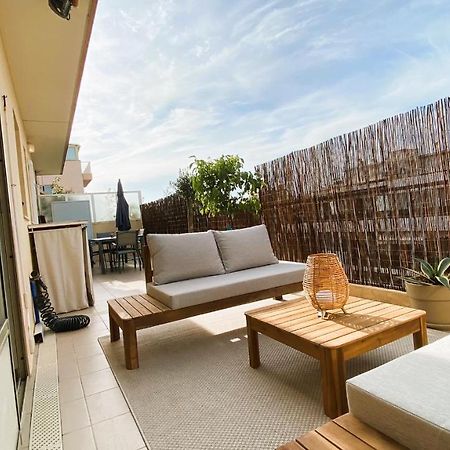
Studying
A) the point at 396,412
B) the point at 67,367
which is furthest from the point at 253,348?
the point at 67,367

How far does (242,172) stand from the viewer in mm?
4699

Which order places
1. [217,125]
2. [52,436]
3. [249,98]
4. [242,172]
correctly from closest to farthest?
1. [52,436]
2. [242,172]
3. [249,98]
4. [217,125]

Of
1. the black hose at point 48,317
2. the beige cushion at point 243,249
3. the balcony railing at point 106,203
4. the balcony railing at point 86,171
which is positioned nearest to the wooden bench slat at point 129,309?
the black hose at point 48,317

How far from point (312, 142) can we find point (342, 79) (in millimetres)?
2573

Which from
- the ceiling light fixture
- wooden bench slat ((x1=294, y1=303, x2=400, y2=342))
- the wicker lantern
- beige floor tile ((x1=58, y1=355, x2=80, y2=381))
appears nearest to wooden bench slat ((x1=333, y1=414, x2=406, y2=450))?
wooden bench slat ((x1=294, y1=303, x2=400, y2=342))

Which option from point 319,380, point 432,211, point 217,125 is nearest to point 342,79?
point 217,125

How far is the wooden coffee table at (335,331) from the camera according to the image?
5.29 feet

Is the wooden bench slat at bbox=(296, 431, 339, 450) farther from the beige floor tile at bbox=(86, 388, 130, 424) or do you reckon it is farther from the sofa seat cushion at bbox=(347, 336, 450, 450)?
the beige floor tile at bbox=(86, 388, 130, 424)

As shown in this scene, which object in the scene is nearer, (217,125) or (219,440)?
(219,440)

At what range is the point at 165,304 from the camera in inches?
105

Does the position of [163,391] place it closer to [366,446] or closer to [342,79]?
[366,446]

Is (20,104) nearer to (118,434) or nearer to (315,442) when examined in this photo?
(118,434)

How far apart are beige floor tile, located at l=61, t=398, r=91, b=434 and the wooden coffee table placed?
1.06 meters

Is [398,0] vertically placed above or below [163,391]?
above
